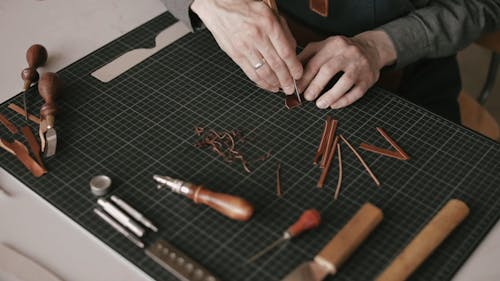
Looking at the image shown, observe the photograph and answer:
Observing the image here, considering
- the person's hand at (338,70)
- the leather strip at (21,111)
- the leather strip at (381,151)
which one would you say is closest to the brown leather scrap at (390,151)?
the leather strip at (381,151)

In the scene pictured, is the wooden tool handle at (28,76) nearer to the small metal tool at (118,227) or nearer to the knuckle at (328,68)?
the small metal tool at (118,227)

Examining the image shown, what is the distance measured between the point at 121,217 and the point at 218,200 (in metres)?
0.17

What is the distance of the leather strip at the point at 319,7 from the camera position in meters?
1.53

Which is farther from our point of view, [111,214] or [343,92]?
[343,92]

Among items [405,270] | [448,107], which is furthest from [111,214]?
[448,107]

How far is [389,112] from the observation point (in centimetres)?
127

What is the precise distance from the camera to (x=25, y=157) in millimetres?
1163

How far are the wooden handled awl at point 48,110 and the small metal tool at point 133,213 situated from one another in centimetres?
20

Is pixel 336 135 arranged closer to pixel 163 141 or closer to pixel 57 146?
pixel 163 141

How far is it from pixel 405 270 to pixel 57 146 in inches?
28.0

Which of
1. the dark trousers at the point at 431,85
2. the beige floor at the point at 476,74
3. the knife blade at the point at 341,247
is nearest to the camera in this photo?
the knife blade at the point at 341,247

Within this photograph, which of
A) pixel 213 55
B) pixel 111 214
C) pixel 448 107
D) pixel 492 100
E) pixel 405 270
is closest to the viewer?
pixel 405 270

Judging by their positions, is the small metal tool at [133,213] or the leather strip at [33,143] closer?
the small metal tool at [133,213]

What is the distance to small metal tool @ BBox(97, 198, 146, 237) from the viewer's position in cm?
101
